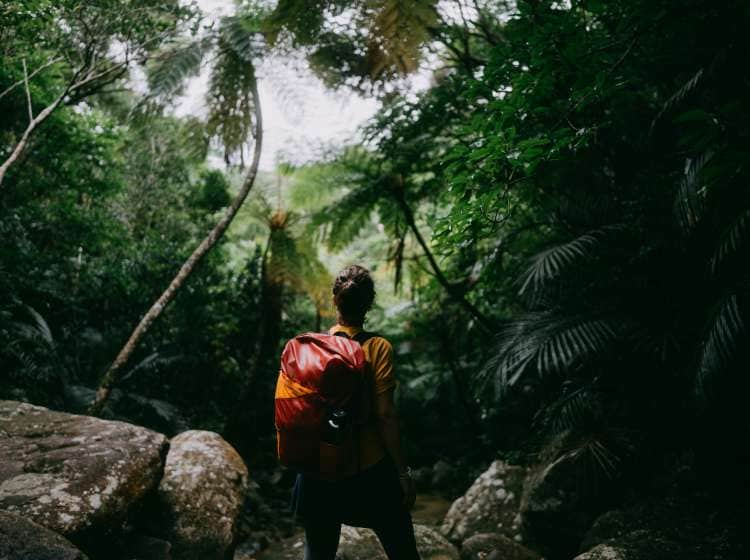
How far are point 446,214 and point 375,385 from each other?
4.84 m

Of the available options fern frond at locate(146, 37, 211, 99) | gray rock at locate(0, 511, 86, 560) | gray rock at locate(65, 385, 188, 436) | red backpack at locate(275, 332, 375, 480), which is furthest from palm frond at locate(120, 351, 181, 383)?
red backpack at locate(275, 332, 375, 480)

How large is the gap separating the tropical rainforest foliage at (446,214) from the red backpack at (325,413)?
0.88 metres

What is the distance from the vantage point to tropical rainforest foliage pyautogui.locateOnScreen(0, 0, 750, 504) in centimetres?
216

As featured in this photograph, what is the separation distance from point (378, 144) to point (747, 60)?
12.1 feet

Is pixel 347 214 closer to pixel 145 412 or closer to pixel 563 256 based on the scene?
pixel 563 256

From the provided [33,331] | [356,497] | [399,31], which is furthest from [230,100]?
[356,497]

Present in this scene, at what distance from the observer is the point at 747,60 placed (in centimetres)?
228

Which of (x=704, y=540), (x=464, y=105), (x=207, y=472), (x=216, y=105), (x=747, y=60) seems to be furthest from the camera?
(x=216, y=105)

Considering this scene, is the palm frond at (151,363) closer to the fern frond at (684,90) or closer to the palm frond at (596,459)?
the palm frond at (596,459)

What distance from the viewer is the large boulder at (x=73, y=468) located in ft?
7.60

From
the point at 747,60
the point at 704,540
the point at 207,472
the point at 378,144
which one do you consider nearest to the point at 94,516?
the point at 207,472

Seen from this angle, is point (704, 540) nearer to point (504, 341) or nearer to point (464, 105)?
point (504, 341)

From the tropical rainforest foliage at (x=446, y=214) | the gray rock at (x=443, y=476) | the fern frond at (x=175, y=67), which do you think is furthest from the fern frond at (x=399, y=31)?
the gray rock at (x=443, y=476)

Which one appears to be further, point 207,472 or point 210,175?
point 210,175
